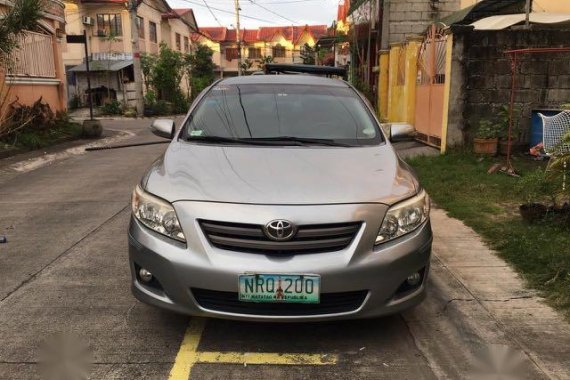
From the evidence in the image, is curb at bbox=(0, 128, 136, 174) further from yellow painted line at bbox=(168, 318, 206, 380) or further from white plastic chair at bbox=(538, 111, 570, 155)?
white plastic chair at bbox=(538, 111, 570, 155)

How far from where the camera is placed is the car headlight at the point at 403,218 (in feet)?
9.96

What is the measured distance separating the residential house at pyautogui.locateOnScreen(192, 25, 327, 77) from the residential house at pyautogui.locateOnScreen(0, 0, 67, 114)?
133ft

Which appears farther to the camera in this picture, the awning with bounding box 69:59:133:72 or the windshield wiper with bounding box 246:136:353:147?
the awning with bounding box 69:59:133:72

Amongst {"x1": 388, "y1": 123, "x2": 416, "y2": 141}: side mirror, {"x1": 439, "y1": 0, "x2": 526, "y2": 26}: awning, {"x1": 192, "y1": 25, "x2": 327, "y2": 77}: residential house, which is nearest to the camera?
{"x1": 388, "y1": 123, "x2": 416, "y2": 141}: side mirror

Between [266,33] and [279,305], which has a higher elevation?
[266,33]

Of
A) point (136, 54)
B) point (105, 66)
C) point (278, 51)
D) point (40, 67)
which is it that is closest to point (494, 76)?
point (40, 67)

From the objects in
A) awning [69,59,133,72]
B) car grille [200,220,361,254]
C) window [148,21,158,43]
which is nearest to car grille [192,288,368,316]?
car grille [200,220,361,254]

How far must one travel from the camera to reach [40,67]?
14352mm

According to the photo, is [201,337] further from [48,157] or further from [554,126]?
[48,157]

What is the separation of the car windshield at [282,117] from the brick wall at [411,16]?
13.4 m

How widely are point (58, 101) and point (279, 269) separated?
14.6 m

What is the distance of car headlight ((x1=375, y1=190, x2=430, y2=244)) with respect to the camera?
9.96 ft

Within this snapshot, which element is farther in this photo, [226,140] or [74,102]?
[74,102]

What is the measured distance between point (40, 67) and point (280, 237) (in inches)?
538
